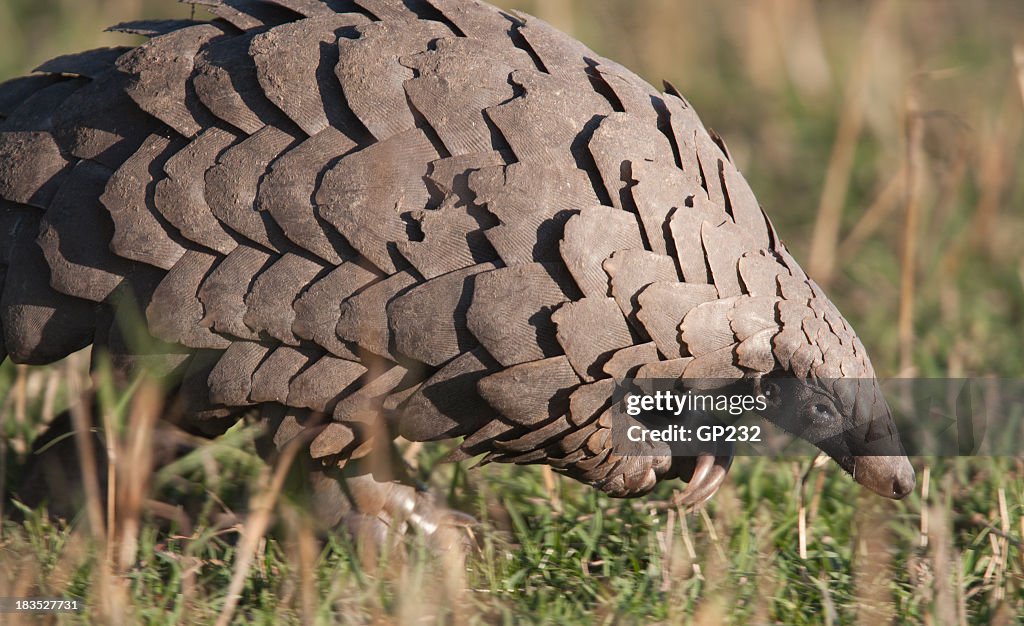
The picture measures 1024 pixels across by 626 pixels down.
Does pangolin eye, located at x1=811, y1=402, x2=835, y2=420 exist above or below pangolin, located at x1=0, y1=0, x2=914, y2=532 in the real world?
below

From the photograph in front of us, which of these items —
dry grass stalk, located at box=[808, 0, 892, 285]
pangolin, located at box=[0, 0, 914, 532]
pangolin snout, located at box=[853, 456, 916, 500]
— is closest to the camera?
pangolin, located at box=[0, 0, 914, 532]

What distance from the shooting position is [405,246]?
2.07 m

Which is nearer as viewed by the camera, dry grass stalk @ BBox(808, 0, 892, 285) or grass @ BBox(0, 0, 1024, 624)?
grass @ BBox(0, 0, 1024, 624)

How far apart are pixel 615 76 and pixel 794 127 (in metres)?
4.14

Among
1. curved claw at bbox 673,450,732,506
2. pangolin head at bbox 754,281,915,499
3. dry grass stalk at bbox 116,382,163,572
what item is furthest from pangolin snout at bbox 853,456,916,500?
dry grass stalk at bbox 116,382,163,572

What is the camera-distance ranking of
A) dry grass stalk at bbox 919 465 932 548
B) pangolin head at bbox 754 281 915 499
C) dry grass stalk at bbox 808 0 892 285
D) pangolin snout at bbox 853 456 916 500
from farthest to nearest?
dry grass stalk at bbox 808 0 892 285 → dry grass stalk at bbox 919 465 932 548 → pangolin snout at bbox 853 456 916 500 → pangolin head at bbox 754 281 915 499

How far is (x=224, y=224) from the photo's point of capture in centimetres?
214

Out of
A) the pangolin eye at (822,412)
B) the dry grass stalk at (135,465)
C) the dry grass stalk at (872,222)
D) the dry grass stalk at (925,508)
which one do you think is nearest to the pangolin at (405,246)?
the pangolin eye at (822,412)

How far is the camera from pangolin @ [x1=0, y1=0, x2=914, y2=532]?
2.09 meters

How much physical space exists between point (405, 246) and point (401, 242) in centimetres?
1

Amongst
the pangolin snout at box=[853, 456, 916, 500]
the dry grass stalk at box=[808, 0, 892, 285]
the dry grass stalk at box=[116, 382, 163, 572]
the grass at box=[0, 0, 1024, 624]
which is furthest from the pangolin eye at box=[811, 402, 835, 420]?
the dry grass stalk at box=[808, 0, 892, 285]
